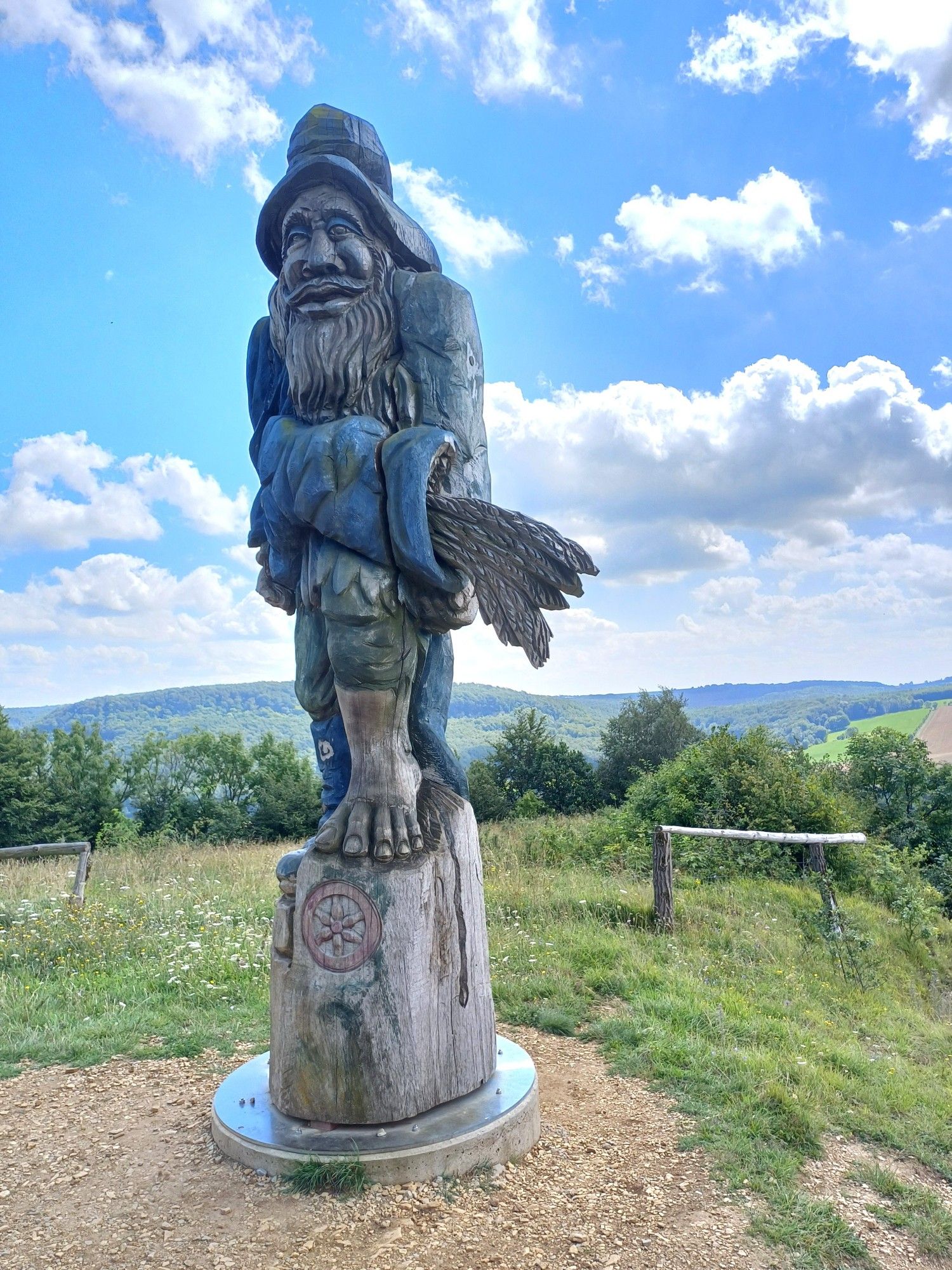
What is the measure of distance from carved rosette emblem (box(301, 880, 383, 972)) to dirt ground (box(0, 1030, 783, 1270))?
0.85 m

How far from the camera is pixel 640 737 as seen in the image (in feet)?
87.6

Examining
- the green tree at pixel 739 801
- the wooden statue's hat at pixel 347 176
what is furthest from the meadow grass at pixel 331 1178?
the green tree at pixel 739 801

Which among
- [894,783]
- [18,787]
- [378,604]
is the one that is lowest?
[18,787]

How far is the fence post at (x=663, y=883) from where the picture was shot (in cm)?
867

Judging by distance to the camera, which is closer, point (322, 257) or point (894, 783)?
point (322, 257)

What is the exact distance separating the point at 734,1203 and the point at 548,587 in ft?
8.43

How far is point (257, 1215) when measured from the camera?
3.14 metres

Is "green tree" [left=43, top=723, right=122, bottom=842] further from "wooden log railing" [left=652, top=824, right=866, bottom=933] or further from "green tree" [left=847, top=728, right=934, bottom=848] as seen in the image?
"wooden log railing" [left=652, top=824, right=866, bottom=933]

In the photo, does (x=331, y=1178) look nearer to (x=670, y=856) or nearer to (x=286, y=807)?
(x=670, y=856)

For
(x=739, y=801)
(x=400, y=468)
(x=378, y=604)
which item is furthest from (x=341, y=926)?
(x=739, y=801)

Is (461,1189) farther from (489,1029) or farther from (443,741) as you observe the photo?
(443,741)

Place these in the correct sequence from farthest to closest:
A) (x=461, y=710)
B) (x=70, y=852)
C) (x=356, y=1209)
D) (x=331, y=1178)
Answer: (x=461, y=710) → (x=70, y=852) → (x=331, y=1178) → (x=356, y=1209)

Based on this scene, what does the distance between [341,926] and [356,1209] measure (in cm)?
100

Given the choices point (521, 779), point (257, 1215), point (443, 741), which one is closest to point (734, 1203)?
point (257, 1215)
